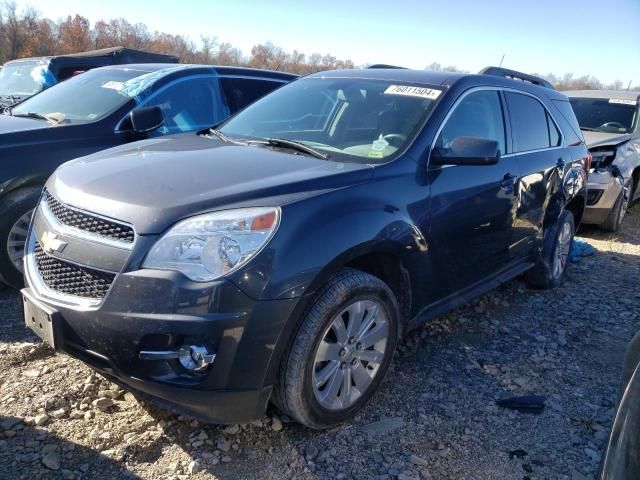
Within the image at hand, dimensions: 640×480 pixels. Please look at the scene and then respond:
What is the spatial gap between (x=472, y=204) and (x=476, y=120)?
25.7 inches

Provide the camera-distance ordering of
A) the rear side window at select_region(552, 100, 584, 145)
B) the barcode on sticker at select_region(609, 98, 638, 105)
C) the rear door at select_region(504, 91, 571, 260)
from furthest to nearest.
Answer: the barcode on sticker at select_region(609, 98, 638, 105) < the rear side window at select_region(552, 100, 584, 145) < the rear door at select_region(504, 91, 571, 260)

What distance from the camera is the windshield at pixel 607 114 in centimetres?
834

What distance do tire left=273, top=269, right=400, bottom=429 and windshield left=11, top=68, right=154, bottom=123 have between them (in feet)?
10.0

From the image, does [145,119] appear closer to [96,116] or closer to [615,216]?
[96,116]

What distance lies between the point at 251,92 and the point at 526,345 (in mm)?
3668

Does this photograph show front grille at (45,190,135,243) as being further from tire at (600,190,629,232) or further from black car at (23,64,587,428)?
tire at (600,190,629,232)

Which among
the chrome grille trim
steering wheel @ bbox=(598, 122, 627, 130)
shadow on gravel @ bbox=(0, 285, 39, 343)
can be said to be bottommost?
shadow on gravel @ bbox=(0, 285, 39, 343)

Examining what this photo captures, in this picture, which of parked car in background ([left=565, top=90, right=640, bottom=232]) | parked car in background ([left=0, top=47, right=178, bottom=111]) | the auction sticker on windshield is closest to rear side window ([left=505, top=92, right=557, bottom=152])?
the auction sticker on windshield

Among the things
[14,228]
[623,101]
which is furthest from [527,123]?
[623,101]

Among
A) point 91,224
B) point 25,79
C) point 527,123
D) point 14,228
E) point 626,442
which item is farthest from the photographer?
point 25,79

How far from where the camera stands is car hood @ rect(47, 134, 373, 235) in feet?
7.24

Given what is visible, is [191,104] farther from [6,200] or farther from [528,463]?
[528,463]

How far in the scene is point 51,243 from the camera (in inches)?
95.0

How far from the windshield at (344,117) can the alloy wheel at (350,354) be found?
832 mm
